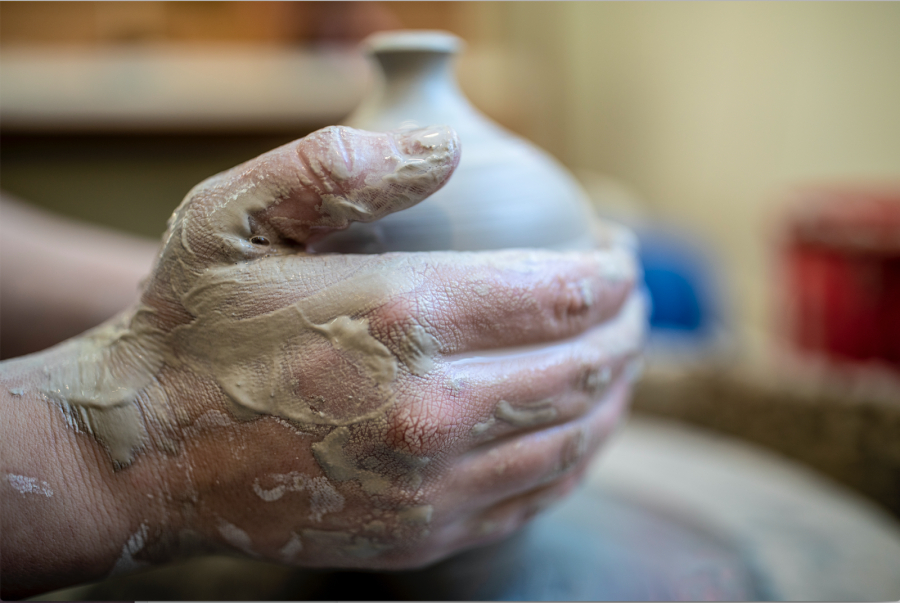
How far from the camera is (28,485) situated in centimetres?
64

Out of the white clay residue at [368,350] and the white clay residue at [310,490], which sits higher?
the white clay residue at [368,350]

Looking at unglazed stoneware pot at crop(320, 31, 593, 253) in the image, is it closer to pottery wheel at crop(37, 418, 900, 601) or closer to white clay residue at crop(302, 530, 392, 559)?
white clay residue at crop(302, 530, 392, 559)

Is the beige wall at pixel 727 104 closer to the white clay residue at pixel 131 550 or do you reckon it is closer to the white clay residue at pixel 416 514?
the white clay residue at pixel 416 514

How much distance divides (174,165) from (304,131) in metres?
0.76

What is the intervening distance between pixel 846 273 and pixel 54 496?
2.12 metres

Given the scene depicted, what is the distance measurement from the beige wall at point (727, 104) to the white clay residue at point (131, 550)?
303 centimetres

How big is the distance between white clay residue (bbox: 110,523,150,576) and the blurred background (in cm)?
183

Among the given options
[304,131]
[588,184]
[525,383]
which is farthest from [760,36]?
[525,383]

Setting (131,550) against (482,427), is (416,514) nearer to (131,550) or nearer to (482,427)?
(482,427)

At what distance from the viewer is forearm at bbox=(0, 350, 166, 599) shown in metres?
0.64

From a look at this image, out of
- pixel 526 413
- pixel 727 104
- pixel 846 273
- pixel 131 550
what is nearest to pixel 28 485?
pixel 131 550

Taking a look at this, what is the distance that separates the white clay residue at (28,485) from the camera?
2.07ft

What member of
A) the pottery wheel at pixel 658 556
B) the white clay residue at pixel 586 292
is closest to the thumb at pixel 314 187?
the white clay residue at pixel 586 292

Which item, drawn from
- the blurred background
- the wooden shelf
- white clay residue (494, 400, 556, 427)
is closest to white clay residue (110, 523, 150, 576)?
white clay residue (494, 400, 556, 427)
